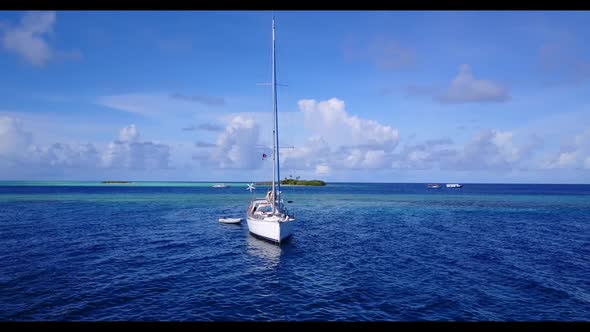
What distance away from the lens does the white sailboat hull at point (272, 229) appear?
101ft

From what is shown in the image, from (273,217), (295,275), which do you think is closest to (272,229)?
(273,217)

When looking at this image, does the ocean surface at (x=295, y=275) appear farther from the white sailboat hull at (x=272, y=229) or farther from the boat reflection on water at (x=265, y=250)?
the white sailboat hull at (x=272, y=229)

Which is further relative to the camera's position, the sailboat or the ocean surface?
the sailboat

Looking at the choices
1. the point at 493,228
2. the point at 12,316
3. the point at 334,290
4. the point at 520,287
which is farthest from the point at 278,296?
the point at 493,228

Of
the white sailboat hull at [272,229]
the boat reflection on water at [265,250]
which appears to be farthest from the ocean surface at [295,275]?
the white sailboat hull at [272,229]

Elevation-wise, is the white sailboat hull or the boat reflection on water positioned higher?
the white sailboat hull

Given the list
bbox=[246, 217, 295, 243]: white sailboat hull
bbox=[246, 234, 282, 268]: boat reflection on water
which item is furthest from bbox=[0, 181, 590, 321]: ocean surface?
bbox=[246, 217, 295, 243]: white sailboat hull

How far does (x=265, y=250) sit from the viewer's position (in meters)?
30.1

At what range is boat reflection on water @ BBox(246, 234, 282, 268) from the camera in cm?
2658

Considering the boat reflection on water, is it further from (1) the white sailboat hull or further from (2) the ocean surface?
(1) the white sailboat hull

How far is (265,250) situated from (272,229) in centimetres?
217

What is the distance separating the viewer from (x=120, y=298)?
58.6ft

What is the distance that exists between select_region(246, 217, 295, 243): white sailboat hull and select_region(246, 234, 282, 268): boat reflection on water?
0.67 m
